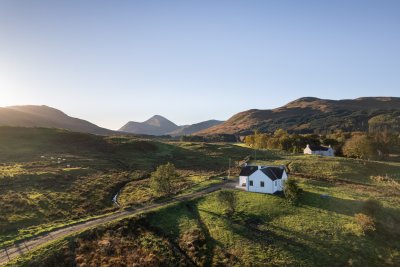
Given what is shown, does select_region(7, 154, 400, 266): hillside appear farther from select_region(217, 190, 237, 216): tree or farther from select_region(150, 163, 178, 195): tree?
select_region(150, 163, 178, 195): tree

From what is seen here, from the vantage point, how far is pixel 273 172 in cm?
6975

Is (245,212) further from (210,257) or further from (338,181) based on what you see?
(338,181)

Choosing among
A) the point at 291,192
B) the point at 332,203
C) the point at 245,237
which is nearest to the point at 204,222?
the point at 245,237

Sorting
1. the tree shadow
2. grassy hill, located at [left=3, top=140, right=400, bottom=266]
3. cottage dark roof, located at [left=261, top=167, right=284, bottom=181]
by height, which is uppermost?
cottage dark roof, located at [left=261, top=167, right=284, bottom=181]

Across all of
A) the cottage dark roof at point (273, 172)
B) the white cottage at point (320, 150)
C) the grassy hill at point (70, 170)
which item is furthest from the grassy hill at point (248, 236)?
the white cottage at point (320, 150)

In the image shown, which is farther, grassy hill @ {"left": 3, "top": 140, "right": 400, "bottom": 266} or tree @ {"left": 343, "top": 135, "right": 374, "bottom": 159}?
tree @ {"left": 343, "top": 135, "right": 374, "bottom": 159}

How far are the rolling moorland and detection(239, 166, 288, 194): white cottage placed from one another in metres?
3.29

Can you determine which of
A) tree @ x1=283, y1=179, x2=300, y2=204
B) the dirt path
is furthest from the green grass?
the dirt path

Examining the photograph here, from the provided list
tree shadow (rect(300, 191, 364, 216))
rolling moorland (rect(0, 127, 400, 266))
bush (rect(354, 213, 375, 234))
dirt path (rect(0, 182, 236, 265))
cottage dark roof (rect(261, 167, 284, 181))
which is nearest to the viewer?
dirt path (rect(0, 182, 236, 265))

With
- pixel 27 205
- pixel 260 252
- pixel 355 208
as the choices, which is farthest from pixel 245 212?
pixel 27 205

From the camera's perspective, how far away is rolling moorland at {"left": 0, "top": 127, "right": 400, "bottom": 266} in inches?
1695

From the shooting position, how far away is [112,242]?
151ft

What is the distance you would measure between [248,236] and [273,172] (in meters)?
24.3

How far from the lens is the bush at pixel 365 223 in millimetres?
49281
